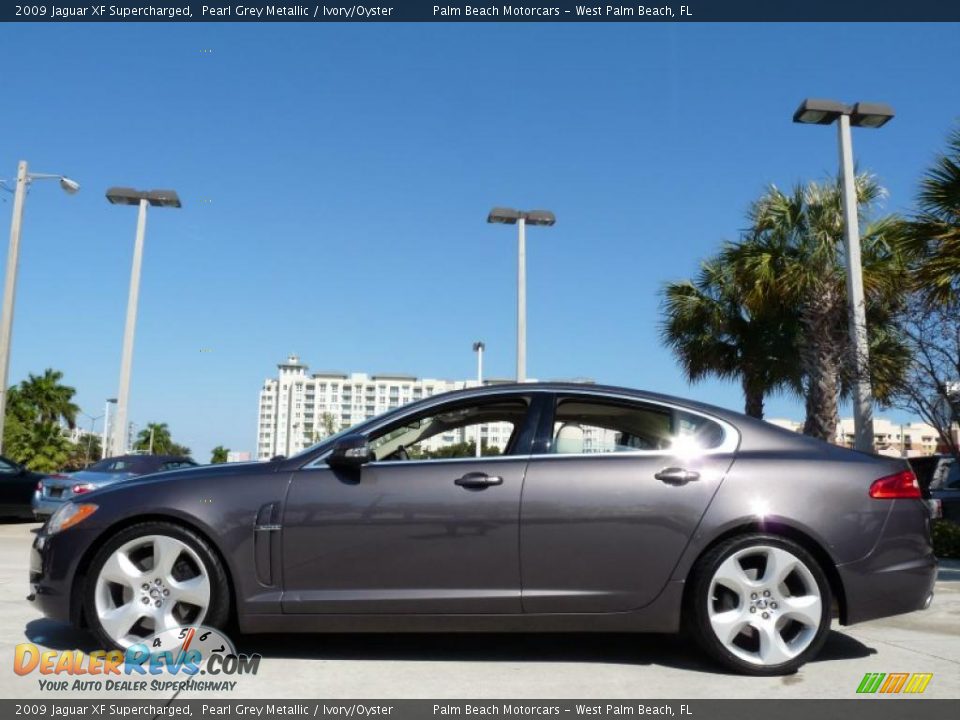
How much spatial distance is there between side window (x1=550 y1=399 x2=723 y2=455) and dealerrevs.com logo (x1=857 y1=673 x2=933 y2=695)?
4.09 feet

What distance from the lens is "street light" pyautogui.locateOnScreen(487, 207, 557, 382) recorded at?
710 inches

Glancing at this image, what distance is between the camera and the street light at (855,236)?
11773 millimetres

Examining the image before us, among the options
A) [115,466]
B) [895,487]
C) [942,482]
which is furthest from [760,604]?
[115,466]

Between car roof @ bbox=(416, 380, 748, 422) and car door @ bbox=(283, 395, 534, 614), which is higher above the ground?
car roof @ bbox=(416, 380, 748, 422)

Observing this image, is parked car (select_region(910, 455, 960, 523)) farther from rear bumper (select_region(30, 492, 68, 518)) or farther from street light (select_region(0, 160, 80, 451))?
street light (select_region(0, 160, 80, 451))

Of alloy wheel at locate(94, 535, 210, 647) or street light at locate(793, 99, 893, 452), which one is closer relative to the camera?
alloy wheel at locate(94, 535, 210, 647)

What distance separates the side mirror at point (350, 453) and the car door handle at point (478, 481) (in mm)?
442

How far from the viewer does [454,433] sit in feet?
15.0

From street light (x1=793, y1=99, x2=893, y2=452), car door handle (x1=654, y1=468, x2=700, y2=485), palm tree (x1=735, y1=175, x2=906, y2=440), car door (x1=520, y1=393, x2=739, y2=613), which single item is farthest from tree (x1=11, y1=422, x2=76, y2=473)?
car door handle (x1=654, y1=468, x2=700, y2=485)

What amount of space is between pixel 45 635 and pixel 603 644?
3.00m

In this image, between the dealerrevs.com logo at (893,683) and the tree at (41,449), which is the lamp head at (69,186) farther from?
the tree at (41,449)

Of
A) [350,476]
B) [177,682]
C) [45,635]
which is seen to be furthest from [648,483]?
[45,635]

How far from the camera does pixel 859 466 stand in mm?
4328

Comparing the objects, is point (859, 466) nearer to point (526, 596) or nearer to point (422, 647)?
point (526, 596)
